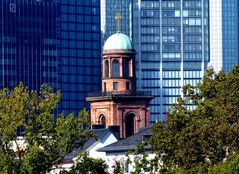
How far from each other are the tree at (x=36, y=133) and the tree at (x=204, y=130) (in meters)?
6.53

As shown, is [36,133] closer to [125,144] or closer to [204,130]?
[204,130]

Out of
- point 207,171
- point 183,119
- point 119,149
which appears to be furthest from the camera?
point 119,149

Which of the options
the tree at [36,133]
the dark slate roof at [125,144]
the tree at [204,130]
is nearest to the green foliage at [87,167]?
the tree at [36,133]

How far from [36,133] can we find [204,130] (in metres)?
12.2

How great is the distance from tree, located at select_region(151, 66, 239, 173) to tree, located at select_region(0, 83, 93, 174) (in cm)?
653

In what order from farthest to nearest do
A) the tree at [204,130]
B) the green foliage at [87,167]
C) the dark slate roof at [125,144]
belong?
the dark slate roof at [125,144]
the tree at [204,130]
the green foliage at [87,167]

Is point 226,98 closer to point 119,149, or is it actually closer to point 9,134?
point 9,134

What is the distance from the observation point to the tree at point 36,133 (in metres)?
105

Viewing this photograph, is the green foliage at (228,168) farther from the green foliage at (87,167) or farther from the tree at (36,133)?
the tree at (36,133)

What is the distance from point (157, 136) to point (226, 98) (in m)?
5.96

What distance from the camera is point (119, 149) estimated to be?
16625 cm

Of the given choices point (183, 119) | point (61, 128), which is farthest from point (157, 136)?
point (61, 128)

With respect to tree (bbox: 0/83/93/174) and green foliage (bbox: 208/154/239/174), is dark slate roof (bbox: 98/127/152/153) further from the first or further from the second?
green foliage (bbox: 208/154/239/174)

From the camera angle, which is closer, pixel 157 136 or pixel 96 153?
pixel 157 136
